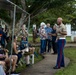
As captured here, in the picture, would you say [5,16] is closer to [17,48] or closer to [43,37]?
[43,37]

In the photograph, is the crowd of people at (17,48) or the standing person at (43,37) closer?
the crowd of people at (17,48)

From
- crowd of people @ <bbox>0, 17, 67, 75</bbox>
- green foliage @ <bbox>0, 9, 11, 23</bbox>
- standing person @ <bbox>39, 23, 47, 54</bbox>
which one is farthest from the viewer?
standing person @ <bbox>39, 23, 47, 54</bbox>

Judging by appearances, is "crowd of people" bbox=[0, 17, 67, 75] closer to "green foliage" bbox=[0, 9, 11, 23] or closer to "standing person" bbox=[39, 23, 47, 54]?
"green foliage" bbox=[0, 9, 11, 23]

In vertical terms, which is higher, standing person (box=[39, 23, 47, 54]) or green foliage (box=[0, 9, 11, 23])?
green foliage (box=[0, 9, 11, 23])

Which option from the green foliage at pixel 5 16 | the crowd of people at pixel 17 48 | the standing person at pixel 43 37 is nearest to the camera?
the crowd of people at pixel 17 48

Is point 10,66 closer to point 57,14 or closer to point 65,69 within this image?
point 65,69

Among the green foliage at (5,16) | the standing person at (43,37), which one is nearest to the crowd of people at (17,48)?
the green foliage at (5,16)

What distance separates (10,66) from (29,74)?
1.26 meters

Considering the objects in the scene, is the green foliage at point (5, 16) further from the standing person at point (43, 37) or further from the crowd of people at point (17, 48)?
the crowd of people at point (17, 48)

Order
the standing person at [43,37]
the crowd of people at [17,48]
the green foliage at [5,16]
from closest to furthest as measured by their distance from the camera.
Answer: the crowd of people at [17,48], the green foliage at [5,16], the standing person at [43,37]

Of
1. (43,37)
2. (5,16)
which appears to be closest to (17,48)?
(5,16)

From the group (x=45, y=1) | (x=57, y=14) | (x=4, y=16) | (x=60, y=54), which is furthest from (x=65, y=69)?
(x=57, y=14)

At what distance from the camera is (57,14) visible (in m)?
26.6

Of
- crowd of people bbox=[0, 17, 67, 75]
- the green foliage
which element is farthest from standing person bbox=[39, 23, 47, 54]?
crowd of people bbox=[0, 17, 67, 75]
